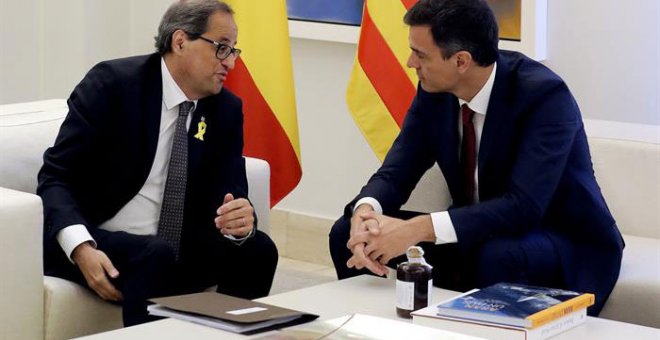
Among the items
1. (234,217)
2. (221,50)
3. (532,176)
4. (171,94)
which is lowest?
(234,217)

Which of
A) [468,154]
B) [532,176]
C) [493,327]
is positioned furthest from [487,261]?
[493,327]

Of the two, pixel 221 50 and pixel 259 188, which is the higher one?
pixel 221 50

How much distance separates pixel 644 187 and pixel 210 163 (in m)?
1.37

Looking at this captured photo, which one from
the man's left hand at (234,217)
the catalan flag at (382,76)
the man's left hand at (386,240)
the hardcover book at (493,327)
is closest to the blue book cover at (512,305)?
the hardcover book at (493,327)

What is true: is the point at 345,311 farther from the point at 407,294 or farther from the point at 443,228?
the point at 443,228

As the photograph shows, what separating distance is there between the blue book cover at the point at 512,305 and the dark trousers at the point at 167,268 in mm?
886

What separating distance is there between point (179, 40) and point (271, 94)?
3.32ft

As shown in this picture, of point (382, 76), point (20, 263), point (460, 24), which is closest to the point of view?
point (20, 263)

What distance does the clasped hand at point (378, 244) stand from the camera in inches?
113

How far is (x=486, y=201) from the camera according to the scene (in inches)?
119

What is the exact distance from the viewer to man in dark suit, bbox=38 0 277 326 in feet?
10.2

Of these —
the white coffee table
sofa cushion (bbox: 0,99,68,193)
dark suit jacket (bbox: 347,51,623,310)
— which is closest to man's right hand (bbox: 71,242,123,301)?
sofa cushion (bbox: 0,99,68,193)

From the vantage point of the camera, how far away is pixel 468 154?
3.24 m

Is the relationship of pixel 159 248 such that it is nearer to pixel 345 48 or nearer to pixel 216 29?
pixel 216 29
